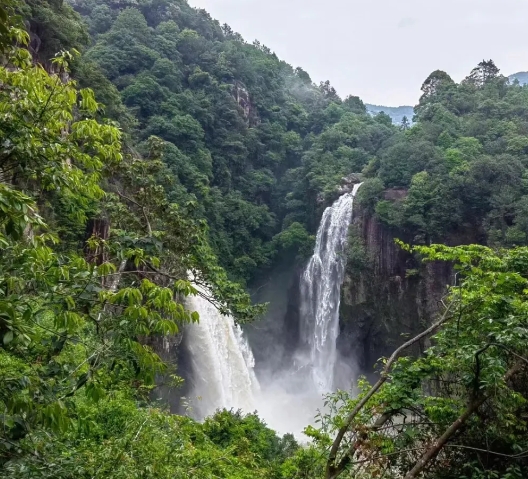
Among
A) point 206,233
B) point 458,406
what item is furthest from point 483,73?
point 458,406

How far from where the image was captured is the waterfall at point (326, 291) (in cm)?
2314

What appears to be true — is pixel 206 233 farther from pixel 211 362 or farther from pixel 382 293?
pixel 382 293

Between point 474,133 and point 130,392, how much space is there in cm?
2339

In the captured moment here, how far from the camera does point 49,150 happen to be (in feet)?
9.30

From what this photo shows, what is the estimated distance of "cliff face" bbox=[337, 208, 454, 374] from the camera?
19812mm

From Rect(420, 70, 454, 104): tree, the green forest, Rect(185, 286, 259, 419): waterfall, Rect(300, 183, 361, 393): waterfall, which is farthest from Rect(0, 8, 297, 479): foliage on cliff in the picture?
Rect(420, 70, 454, 104): tree

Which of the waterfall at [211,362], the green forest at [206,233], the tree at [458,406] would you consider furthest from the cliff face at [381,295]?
the tree at [458,406]

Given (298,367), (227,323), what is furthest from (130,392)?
(298,367)

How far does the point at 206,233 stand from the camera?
17.9m

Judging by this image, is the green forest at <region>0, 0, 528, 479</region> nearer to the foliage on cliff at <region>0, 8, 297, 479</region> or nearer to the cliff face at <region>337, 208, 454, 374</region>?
the foliage on cliff at <region>0, 8, 297, 479</region>

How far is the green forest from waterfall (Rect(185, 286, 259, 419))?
12.6 feet

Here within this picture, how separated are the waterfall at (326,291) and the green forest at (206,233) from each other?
1516 millimetres

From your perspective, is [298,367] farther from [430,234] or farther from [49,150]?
[49,150]

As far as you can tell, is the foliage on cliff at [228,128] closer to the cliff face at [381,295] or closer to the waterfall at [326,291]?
the waterfall at [326,291]
